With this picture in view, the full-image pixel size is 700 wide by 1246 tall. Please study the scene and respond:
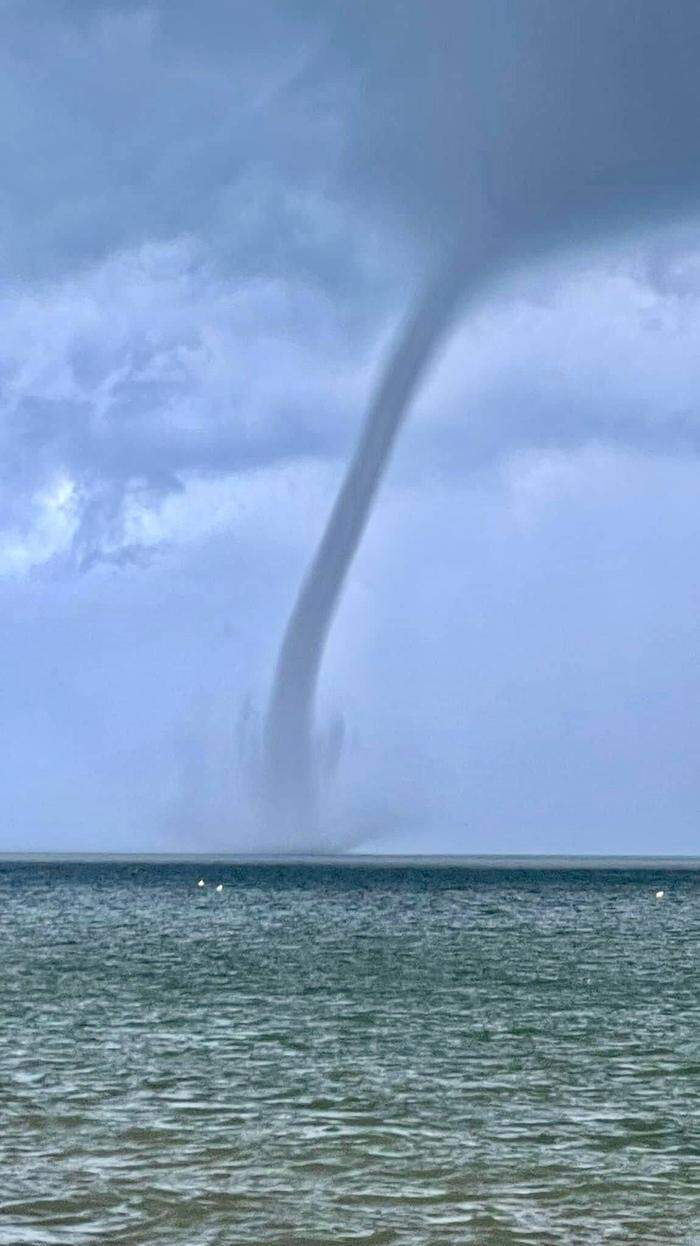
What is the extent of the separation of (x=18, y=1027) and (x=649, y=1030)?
15772 mm

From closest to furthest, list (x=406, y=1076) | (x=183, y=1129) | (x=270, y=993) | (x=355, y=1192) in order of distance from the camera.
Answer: (x=355, y=1192)
(x=183, y=1129)
(x=406, y=1076)
(x=270, y=993)

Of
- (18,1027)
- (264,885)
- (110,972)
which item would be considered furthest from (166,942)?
(264,885)

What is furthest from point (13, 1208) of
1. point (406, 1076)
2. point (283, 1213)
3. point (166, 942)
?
point (166, 942)

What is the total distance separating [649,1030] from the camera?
121 ft

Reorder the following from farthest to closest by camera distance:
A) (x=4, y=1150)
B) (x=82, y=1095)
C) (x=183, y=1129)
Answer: (x=82, y=1095) → (x=183, y=1129) → (x=4, y=1150)

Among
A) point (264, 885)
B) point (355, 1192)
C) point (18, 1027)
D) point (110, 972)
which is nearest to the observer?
point (355, 1192)

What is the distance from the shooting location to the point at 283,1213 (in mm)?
18156

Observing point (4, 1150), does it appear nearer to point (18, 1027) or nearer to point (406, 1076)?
point (406, 1076)

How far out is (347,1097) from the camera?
26.4 meters

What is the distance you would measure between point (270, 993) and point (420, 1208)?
2678 cm

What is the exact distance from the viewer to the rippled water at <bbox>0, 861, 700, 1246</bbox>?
18078mm

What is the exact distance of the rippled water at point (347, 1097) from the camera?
18.1m

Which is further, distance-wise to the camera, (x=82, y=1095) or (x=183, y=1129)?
(x=82, y=1095)

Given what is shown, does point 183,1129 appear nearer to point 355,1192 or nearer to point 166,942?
point 355,1192
